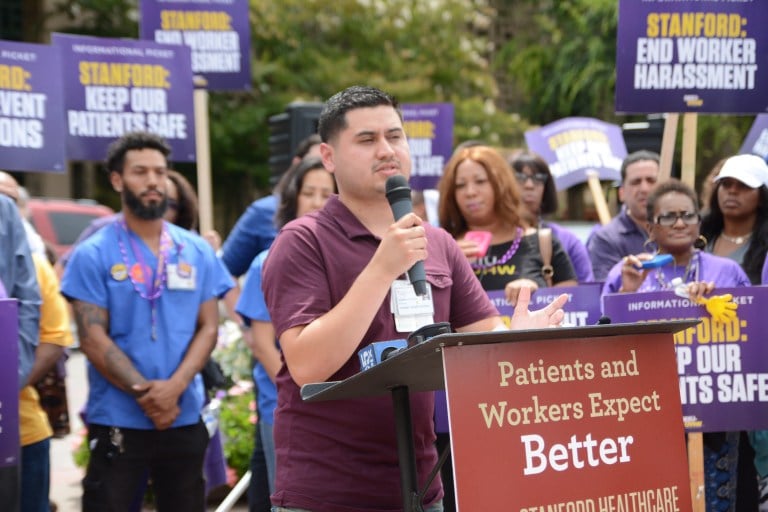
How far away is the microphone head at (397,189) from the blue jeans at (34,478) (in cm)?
281

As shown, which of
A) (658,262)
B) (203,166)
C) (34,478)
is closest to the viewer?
(34,478)

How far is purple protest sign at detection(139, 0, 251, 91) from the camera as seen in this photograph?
8.43 metres

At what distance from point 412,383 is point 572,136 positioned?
20.4ft

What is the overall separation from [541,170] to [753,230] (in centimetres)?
135

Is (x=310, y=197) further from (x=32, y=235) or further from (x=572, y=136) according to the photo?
(x=572, y=136)

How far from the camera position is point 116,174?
5715mm

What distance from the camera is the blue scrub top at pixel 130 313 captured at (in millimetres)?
5242

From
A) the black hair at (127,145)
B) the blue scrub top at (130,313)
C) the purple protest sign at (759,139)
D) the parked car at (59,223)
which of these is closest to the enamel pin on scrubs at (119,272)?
the blue scrub top at (130,313)

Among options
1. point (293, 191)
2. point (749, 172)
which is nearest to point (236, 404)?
point (293, 191)

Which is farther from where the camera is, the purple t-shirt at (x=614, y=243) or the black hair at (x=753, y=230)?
the purple t-shirt at (x=614, y=243)

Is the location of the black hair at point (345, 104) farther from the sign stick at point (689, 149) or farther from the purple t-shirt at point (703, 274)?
the sign stick at point (689, 149)

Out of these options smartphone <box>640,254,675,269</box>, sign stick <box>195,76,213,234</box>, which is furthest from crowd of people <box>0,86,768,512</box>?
sign stick <box>195,76,213,234</box>

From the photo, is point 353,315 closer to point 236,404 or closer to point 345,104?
point 345,104

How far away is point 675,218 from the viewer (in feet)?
18.1
